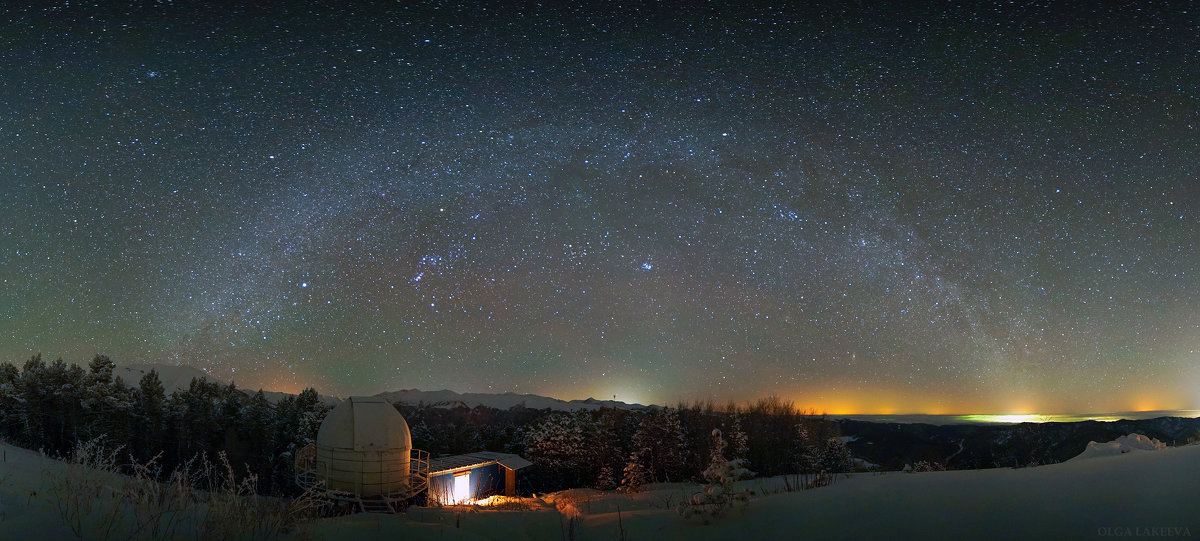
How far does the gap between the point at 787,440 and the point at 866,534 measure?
4364cm

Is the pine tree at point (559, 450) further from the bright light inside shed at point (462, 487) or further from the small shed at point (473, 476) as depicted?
the bright light inside shed at point (462, 487)

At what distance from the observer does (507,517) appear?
7086 millimetres

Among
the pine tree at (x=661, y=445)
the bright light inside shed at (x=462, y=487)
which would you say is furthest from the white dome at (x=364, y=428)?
the pine tree at (x=661, y=445)

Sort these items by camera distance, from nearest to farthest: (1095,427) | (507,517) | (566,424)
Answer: (507,517), (566,424), (1095,427)

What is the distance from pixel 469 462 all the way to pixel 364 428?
8810 millimetres

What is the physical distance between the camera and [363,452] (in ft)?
65.3

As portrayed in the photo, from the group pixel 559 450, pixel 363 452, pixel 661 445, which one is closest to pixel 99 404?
pixel 363 452

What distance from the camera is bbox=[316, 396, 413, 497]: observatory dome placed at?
19859mm

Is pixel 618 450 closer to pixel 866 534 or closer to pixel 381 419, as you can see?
pixel 381 419

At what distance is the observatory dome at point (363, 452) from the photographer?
19.9 m

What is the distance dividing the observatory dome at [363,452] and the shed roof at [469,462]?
358cm

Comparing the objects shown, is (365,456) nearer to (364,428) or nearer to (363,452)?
(363,452)

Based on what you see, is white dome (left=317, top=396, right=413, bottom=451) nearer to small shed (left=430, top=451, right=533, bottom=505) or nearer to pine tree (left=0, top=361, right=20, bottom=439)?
small shed (left=430, top=451, right=533, bottom=505)

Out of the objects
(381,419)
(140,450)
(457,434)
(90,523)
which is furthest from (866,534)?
(140,450)
